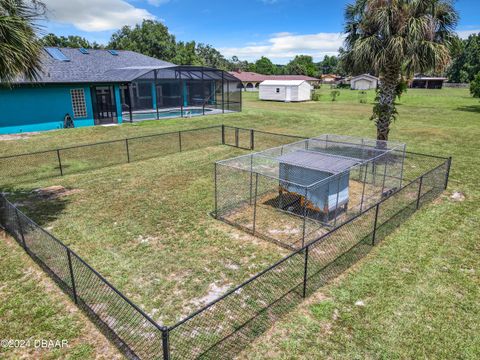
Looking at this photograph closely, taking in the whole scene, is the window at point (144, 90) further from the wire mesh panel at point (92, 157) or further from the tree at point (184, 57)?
the tree at point (184, 57)

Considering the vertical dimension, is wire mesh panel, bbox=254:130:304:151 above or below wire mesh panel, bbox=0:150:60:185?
above

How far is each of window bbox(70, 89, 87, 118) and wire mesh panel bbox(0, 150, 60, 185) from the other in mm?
9323

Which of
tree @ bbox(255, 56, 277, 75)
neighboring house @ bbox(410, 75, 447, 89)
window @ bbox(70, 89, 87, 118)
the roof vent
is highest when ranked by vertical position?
tree @ bbox(255, 56, 277, 75)

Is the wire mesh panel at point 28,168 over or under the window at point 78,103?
under

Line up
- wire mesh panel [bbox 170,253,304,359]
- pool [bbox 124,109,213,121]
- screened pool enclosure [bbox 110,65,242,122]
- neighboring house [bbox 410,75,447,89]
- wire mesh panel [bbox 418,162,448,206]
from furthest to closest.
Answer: neighboring house [bbox 410,75,447,89], pool [bbox 124,109,213,121], screened pool enclosure [bbox 110,65,242,122], wire mesh panel [bbox 418,162,448,206], wire mesh panel [bbox 170,253,304,359]

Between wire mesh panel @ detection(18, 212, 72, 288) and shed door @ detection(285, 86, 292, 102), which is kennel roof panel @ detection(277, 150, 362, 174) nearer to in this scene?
wire mesh panel @ detection(18, 212, 72, 288)

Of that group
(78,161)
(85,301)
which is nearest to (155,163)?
(78,161)

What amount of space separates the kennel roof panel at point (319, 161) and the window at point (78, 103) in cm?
2011

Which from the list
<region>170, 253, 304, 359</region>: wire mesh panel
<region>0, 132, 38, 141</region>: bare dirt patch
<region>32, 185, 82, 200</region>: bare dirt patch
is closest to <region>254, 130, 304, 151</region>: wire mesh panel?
<region>32, 185, 82, 200</region>: bare dirt patch

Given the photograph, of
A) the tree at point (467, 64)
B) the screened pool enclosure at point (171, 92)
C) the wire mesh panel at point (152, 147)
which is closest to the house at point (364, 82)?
the tree at point (467, 64)

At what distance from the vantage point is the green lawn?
543 cm

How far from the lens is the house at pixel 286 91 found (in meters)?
45.5

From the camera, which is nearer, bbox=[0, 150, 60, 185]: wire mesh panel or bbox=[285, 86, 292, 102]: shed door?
bbox=[0, 150, 60, 185]: wire mesh panel

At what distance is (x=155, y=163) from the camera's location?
15531mm
